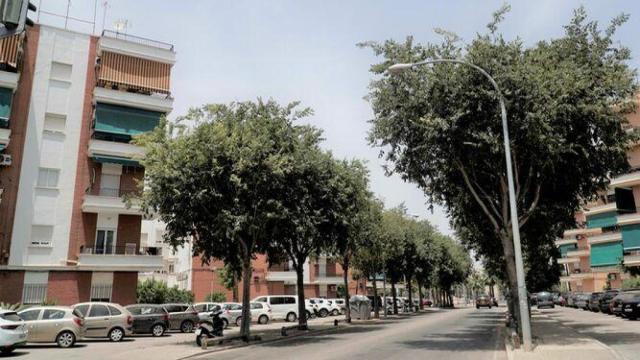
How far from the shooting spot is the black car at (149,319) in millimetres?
27672

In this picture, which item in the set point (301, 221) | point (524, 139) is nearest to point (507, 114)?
point (524, 139)

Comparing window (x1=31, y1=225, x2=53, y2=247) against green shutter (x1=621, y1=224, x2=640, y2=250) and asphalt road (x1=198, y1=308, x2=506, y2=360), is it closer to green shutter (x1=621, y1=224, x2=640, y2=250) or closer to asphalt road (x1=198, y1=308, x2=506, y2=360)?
asphalt road (x1=198, y1=308, x2=506, y2=360)

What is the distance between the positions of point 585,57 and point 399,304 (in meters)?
50.2

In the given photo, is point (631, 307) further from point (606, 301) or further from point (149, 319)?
point (149, 319)

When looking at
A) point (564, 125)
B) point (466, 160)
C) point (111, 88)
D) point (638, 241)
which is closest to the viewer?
point (564, 125)

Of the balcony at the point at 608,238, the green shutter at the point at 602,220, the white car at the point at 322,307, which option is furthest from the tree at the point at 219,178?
the balcony at the point at 608,238

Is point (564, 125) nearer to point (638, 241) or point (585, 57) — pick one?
point (585, 57)

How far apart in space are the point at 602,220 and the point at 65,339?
6248 cm

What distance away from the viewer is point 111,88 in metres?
36.6

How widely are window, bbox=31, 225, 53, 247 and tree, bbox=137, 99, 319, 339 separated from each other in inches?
522

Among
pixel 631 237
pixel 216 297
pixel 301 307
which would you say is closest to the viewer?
pixel 301 307

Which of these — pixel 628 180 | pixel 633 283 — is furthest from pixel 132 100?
pixel 633 283

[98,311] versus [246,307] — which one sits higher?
[246,307]

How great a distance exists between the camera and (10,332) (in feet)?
56.3
